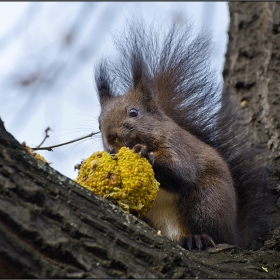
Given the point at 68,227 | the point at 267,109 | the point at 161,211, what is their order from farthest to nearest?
the point at 267,109
the point at 161,211
the point at 68,227

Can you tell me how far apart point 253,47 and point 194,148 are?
112cm

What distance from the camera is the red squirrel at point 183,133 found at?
285 centimetres

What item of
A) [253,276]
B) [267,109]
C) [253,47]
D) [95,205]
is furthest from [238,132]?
[95,205]

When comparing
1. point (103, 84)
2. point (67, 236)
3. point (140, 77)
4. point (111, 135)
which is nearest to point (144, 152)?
point (111, 135)

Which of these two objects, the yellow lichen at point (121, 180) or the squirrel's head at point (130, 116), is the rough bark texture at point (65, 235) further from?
the squirrel's head at point (130, 116)

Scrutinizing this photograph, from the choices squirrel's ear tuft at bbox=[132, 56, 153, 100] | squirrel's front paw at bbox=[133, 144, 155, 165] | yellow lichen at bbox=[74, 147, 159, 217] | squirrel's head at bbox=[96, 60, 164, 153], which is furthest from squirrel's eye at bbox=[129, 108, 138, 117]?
yellow lichen at bbox=[74, 147, 159, 217]

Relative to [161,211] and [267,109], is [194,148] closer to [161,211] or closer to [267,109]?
[161,211]

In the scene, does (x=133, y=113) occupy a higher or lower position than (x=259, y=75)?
lower

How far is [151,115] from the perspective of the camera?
318 centimetres

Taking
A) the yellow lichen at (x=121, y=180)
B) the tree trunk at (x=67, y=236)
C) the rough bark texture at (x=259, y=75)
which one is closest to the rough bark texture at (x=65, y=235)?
the tree trunk at (x=67, y=236)

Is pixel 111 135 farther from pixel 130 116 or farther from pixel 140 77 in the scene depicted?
pixel 140 77

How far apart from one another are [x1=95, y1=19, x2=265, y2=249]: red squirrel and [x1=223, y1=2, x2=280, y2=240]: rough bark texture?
14cm

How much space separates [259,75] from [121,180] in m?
1.80

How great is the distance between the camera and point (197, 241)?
8.43ft
